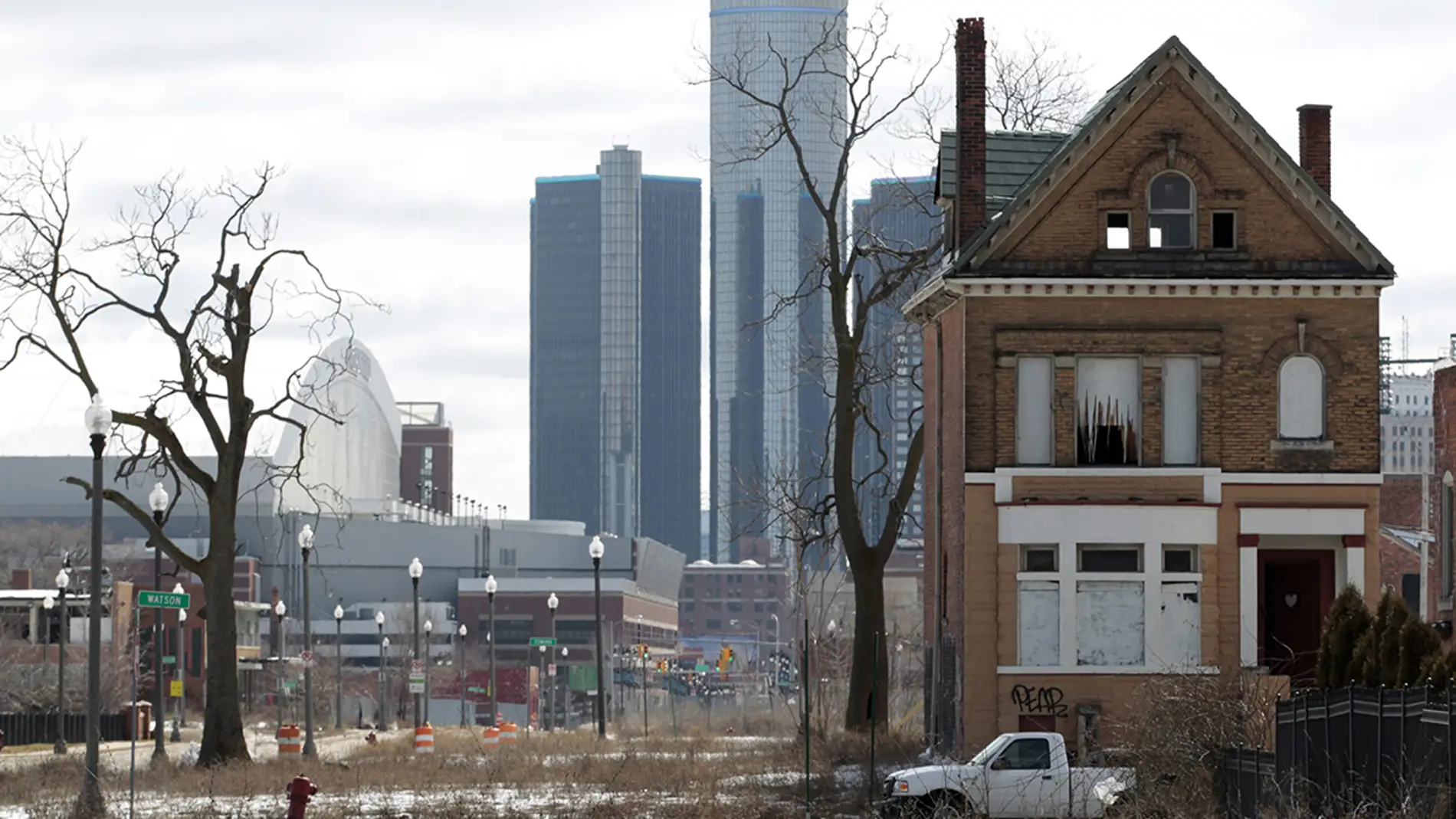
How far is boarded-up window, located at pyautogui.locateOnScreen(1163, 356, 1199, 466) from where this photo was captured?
4450cm

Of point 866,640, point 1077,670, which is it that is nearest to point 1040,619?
point 1077,670

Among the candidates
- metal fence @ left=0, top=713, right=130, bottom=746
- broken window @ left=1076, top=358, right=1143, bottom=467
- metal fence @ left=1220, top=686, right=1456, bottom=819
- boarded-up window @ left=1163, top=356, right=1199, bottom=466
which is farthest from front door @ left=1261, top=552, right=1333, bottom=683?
metal fence @ left=0, top=713, right=130, bottom=746

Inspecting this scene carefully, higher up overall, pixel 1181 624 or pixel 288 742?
pixel 1181 624

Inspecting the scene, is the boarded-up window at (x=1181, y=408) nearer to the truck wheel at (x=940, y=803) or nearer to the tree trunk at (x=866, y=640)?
the tree trunk at (x=866, y=640)

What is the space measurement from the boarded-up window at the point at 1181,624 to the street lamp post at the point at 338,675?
172 ft

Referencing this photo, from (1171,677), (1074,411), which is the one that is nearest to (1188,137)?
(1074,411)

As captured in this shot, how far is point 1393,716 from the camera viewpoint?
24734 millimetres

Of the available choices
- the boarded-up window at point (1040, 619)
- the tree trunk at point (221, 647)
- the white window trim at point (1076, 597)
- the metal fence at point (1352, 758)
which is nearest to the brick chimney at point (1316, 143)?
the white window trim at point (1076, 597)

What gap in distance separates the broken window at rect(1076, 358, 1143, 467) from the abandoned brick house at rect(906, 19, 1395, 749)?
3 cm

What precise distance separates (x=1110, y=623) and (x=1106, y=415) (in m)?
4.05

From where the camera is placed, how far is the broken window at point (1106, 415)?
1745 inches

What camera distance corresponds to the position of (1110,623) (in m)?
43.9

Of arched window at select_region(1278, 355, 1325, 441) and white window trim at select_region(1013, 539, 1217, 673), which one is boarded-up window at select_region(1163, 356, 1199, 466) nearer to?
arched window at select_region(1278, 355, 1325, 441)

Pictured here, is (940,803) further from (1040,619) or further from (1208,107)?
(1208,107)
